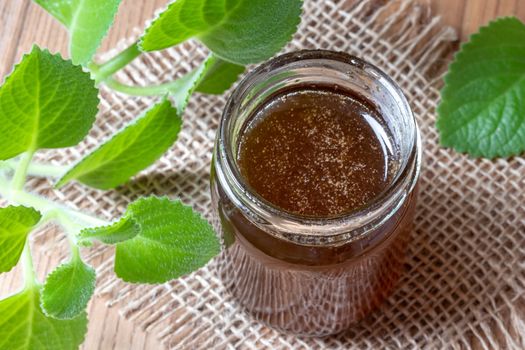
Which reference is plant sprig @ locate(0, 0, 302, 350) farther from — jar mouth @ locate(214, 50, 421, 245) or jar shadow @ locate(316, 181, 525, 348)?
jar shadow @ locate(316, 181, 525, 348)

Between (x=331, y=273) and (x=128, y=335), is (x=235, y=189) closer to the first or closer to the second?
(x=331, y=273)

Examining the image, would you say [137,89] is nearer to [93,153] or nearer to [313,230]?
[93,153]

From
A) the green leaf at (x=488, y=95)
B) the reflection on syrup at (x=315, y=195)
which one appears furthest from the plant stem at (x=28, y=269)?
the green leaf at (x=488, y=95)

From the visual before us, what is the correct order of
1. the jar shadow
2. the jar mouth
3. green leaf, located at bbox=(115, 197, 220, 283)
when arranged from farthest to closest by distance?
the jar shadow < green leaf, located at bbox=(115, 197, 220, 283) < the jar mouth

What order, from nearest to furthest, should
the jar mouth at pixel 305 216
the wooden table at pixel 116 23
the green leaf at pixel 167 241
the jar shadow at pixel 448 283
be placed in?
the jar mouth at pixel 305 216 → the green leaf at pixel 167 241 → the jar shadow at pixel 448 283 → the wooden table at pixel 116 23

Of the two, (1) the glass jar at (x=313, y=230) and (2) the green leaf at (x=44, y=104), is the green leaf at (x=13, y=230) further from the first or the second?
(1) the glass jar at (x=313, y=230)

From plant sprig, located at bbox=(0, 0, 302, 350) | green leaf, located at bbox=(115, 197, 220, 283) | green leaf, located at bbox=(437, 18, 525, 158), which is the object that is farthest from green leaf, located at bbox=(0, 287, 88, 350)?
green leaf, located at bbox=(437, 18, 525, 158)

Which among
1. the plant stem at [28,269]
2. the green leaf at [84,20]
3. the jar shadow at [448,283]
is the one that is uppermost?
the green leaf at [84,20]
